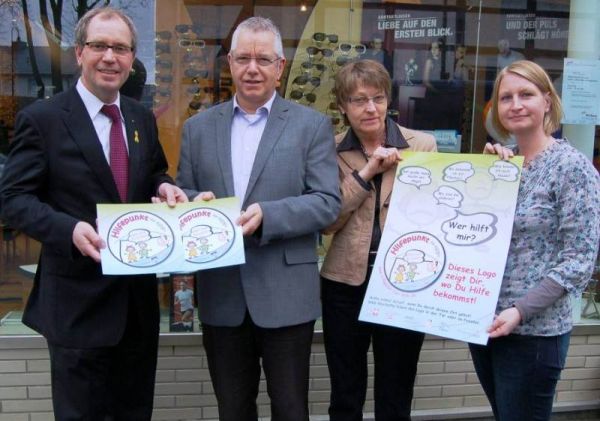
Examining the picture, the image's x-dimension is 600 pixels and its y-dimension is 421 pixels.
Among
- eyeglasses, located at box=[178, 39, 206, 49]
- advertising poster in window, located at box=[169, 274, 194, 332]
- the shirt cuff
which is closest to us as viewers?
the shirt cuff

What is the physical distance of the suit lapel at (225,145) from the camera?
2.24m

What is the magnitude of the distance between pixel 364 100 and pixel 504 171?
2.06 ft

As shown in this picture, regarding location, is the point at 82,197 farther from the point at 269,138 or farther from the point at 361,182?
the point at 361,182

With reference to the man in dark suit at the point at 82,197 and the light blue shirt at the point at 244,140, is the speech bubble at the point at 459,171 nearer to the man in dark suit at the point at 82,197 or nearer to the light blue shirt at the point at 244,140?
the light blue shirt at the point at 244,140

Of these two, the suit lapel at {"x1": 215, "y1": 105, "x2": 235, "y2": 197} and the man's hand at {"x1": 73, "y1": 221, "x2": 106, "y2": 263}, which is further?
the suit lapel at {"x1": 215, "y1": 105, "x2": 235, "y2": 197}

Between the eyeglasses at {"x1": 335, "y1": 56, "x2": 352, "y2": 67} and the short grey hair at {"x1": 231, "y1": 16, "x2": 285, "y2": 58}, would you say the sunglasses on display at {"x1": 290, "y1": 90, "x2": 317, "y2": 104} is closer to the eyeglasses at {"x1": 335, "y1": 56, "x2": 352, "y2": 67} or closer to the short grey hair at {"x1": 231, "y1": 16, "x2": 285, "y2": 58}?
the eyeglasses at {"x1": 335, "y1": 56, "x2": 352, "y2": 67}

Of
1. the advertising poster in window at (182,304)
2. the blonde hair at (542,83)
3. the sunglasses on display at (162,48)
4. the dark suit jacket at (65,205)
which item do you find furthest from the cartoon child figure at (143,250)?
the sunglasses on display at (162,48)

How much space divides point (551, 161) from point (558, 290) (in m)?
0.42

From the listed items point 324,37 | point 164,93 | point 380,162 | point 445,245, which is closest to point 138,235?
point 380,162

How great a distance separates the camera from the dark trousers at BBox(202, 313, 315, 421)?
7.57 feet

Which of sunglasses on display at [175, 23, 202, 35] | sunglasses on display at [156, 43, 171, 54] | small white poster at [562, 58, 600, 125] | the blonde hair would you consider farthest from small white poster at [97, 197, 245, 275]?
small white poster at [562, 58, 600, 125]

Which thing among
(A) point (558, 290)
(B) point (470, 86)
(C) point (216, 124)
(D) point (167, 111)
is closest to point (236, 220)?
(C) point (216, 124)

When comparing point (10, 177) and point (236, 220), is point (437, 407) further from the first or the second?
point (10, 177)

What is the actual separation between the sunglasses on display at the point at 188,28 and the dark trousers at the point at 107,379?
8.13 feet
